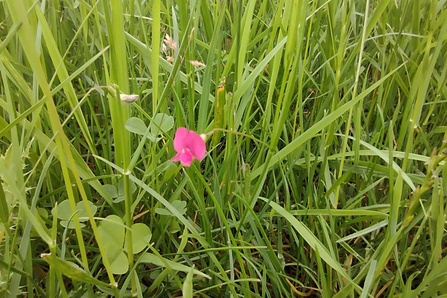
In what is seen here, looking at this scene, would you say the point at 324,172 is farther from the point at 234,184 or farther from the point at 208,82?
the point at 208,82

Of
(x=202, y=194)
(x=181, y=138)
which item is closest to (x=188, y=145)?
(x=181, y=138)

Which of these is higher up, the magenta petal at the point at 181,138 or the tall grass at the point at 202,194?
the magenta petal at the point at 181,138

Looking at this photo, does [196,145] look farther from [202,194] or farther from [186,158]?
[202,194]

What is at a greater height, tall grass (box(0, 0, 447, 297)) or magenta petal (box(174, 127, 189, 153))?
magenta petal (box(174, 127, 189, 153))

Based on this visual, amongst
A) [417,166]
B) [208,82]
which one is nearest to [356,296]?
[417,166]

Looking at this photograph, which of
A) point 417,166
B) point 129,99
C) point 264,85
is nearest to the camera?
point 129,99

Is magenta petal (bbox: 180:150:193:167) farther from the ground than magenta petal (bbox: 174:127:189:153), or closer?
closer

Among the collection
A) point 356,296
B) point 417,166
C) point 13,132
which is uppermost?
point 13,132
